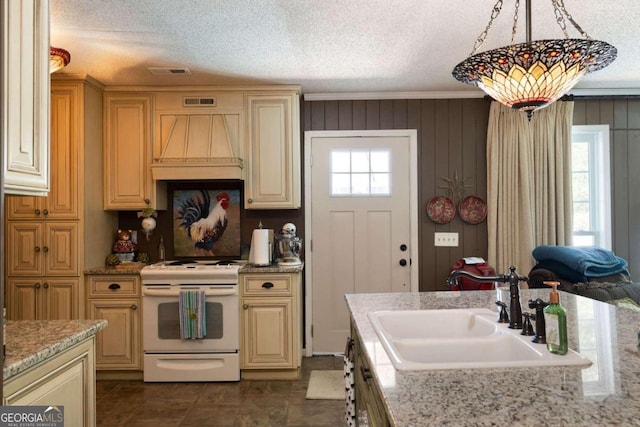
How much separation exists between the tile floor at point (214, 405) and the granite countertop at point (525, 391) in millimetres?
1702

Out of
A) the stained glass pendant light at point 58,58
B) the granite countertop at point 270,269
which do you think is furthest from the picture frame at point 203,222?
the stained glass pendant light at point 58,58

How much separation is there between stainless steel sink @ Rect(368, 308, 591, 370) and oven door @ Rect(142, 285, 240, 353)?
1.87 metres

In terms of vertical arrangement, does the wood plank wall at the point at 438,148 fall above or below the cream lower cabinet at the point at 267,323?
above

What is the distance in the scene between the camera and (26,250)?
3238 mm

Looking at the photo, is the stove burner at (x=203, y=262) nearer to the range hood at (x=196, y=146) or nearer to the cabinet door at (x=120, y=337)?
the cabinet door at (x=120, y=337)

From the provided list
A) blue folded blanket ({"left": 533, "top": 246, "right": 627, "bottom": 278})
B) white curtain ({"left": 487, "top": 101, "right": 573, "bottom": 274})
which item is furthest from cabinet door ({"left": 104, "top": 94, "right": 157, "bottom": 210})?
blue folded blanket ({"left": 533, "top": 246, "right": 627, "bottom": 278})

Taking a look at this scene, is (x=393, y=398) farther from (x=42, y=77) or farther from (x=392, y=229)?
(x=392, y=229)

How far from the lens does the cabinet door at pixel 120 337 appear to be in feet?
10.9

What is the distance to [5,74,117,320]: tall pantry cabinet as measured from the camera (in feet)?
10.6

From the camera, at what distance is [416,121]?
3.94 m

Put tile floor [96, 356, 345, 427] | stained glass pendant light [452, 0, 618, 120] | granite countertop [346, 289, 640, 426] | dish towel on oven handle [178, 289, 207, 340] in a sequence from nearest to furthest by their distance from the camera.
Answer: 1. granite countertop [346, 289, 640, 426]
2. stained glass pendant light [452, 0, 618, 120]
3. tile floor [96, 356, 345, 427]
4. dish towel on oven handle [178, 289, 207, 340]

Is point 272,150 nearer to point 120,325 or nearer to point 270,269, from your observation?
point 270,269

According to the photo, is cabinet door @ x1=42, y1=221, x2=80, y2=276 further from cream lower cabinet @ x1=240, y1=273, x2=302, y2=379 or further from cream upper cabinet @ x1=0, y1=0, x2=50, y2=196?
cream upper cabinet @ x1=0, y1=0, x2=50, y2=196

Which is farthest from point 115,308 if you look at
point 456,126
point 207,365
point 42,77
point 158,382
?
point 456,126
